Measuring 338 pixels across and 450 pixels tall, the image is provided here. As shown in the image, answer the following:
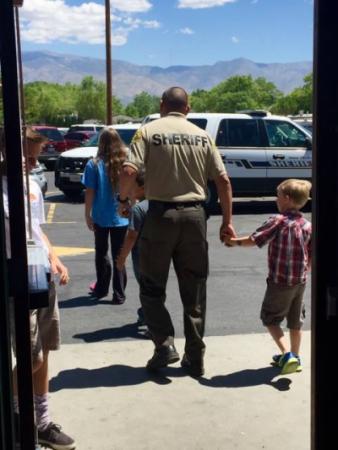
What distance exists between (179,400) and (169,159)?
1.50 m

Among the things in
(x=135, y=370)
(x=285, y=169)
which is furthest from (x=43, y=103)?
(x=135, y=370)

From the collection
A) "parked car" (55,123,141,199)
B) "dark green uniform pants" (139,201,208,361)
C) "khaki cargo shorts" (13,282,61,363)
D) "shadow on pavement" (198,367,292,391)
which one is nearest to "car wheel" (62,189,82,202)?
"parked car" (55,123,141,199)

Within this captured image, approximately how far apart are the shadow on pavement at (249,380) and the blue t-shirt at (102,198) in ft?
7.07

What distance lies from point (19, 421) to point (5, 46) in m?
1.12

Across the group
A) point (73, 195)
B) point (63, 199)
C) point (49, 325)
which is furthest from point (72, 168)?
point (49, 325)

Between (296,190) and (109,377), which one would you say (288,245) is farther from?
(109,377)

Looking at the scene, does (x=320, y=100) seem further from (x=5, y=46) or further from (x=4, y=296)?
(x=4, y=296)

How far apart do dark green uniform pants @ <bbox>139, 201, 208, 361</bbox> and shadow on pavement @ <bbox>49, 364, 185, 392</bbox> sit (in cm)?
22

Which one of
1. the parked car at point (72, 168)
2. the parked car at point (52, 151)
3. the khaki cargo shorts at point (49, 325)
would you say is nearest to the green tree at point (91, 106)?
the parked car at point (52, 151)

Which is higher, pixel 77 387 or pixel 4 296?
pixel 4 296

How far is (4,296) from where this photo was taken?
188 centimetres

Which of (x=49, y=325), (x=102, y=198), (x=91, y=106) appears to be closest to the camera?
(x=49, y=325)

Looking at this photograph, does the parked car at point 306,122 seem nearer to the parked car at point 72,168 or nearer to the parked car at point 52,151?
the parked car at point 72,168

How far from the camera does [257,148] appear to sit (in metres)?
12.7
